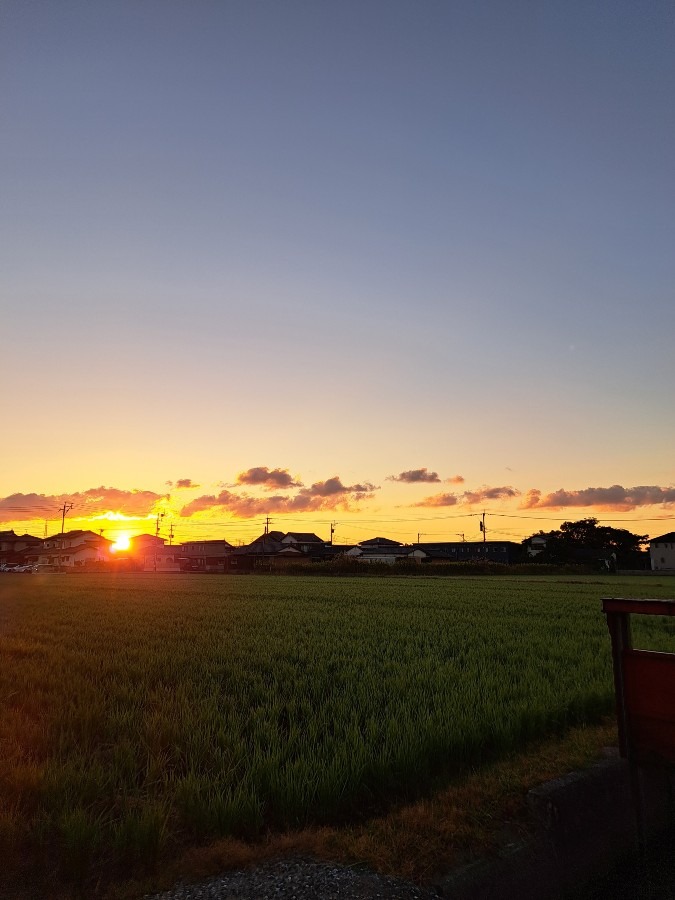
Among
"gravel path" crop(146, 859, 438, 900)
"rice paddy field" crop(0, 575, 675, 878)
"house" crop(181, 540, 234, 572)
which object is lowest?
"gravel path" crop(146, 859, 438, 900)

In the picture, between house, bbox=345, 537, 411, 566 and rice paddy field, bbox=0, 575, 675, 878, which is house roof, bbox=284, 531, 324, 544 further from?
rice paddy field, bbox=0, 575, 675, 878

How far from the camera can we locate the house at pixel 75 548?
297ft

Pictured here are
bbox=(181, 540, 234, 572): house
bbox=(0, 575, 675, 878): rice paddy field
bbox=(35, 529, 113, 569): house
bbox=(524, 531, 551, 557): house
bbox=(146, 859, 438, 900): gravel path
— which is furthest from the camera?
bbox=(181, 540, 234, 572): house

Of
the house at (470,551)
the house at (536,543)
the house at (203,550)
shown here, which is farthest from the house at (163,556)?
the house at (536,543)

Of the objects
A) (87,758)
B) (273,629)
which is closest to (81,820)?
(87,758)

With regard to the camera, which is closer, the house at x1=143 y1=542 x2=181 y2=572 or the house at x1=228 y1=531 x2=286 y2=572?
the house at x1=228 y1=531 x2=286 y2=572

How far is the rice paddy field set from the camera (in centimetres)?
318

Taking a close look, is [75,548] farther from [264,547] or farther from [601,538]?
[601,538]

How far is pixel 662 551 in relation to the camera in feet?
238

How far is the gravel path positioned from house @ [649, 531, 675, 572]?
79.4 meters

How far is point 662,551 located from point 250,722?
79.5 m

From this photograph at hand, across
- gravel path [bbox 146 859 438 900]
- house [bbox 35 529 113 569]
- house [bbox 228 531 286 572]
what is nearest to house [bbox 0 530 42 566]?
house [bbox 35 529 113 569]

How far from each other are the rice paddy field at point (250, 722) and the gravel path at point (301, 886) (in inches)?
16.7

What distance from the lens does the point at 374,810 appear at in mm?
3449
